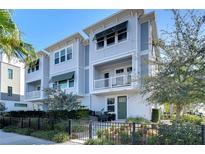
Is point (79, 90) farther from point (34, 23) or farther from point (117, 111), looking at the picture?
point (34, 23)

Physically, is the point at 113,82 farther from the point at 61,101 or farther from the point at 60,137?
the point at 60,137

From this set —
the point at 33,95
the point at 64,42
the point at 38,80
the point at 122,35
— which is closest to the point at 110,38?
the point at 122,35

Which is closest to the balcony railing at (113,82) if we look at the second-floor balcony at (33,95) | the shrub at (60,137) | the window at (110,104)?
the window at (110,104)

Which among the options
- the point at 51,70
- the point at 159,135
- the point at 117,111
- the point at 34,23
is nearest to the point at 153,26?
the point at 117,111

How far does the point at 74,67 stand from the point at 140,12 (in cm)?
716

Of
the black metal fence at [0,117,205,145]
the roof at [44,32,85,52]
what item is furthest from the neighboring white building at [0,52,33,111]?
the black metal fence at [0,117,205,145]

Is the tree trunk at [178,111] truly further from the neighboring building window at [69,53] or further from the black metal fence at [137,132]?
the neighboring building window at [69,53]

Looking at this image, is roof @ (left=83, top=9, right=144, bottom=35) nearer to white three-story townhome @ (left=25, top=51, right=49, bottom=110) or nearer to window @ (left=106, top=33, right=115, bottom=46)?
window @ (left=106, top=33, right=115, bottom=46)

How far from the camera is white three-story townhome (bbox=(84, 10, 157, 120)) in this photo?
1563cm

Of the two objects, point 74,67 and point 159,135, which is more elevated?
point 74,67

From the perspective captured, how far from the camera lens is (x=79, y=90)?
19.7 meters

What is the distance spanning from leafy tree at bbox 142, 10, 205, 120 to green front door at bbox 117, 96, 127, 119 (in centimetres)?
647

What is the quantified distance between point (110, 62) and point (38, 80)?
999 centimetres
